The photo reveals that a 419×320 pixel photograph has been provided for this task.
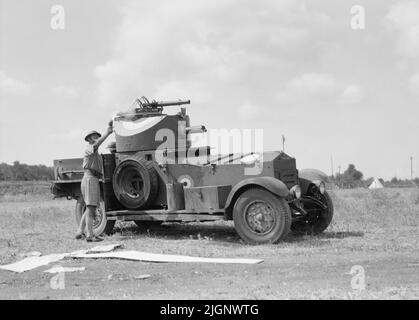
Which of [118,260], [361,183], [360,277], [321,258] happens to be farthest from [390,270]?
[361,183]

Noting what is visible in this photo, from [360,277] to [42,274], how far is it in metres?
3.87

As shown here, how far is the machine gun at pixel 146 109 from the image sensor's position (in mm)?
12188

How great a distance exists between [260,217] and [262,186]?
53 centimetres

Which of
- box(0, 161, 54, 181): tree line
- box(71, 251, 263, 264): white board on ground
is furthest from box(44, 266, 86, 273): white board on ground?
box(0, 161, 54, 181): tree line

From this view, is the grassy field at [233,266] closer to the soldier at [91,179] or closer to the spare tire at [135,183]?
the soldier at [91,179]

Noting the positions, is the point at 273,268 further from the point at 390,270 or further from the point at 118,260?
the point at 118,260

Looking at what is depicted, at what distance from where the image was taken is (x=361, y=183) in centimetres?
5162

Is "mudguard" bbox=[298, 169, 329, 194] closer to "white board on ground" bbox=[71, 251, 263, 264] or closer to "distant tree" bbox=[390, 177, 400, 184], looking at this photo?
"white board on ground" bbox=[71, 251, 263, 264]

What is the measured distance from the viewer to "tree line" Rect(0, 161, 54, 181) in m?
69.6

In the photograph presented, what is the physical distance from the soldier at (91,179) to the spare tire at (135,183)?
0.48 meters

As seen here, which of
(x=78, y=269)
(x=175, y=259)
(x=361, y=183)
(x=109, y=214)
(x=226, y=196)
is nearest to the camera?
(x=78, y=269)

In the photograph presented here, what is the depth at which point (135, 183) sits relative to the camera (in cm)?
1159

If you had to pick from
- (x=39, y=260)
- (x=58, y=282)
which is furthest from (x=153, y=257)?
(x=58, y=282)

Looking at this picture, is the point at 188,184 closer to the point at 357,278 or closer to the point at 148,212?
the point at 148,212
